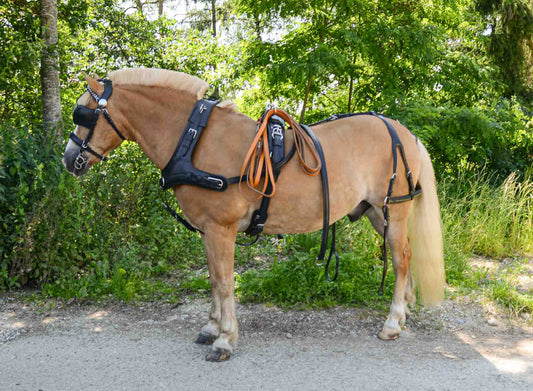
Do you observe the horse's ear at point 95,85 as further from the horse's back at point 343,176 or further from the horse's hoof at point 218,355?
the horse's hoof at point 218,355

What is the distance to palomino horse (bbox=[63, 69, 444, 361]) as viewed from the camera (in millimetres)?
2996

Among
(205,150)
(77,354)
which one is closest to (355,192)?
(205,150)

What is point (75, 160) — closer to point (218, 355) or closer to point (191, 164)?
point (191, 164)

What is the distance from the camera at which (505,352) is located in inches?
124

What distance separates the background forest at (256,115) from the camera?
4227 mm

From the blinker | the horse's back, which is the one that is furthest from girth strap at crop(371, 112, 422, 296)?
the blinker

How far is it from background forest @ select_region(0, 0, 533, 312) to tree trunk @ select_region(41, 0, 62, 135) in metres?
0.03

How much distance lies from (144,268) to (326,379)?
2595 millimetres

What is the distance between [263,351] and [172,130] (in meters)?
1.74

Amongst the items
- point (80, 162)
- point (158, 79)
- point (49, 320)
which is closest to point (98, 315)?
point (49, 320)

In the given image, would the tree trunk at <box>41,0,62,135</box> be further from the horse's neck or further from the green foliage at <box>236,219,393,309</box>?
the green foliage at <box>236,219,393,309</box>

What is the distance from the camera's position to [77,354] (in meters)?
3.14

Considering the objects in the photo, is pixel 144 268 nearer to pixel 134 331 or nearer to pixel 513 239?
pixel 134 331

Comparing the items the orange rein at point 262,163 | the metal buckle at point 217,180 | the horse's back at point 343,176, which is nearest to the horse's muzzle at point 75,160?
the metal buckle at point 217,180
